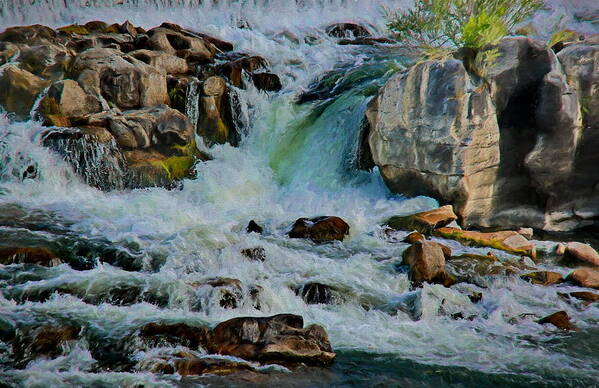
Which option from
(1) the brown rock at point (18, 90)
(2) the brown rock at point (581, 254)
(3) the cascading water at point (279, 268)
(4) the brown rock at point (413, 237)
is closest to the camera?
(3) the cascading water at point (279, 268)

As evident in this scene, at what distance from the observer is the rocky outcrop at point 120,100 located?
1203 centimetres

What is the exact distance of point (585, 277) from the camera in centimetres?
872

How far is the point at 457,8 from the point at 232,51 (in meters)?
9.04

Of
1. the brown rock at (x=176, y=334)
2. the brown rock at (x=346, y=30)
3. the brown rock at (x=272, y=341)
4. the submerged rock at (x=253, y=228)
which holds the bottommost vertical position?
the submerged rock at (x=253, y=228)

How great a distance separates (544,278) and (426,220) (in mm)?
2693

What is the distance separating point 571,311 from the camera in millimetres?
7711

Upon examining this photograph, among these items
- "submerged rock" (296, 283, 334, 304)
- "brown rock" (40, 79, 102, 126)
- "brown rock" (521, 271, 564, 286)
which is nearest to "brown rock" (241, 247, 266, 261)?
"submerged rock" (296, 283, 334, 304)

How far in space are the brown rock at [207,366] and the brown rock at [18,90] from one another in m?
9.50

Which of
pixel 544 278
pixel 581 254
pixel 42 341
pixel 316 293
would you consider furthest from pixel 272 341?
pixel 581 254

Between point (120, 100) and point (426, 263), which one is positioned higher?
point (120, 100)

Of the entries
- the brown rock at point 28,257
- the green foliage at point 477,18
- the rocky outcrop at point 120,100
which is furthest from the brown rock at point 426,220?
the brown rock at point 28,257

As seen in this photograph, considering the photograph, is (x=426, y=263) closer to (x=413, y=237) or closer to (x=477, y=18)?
(x=413, y=237)

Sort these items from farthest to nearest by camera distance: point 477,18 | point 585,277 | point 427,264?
point 477,18
point 585,277
point 427,264

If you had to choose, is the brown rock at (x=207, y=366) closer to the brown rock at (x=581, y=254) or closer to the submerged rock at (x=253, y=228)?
the submerged rock at (x=253, y=228)
